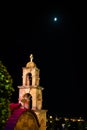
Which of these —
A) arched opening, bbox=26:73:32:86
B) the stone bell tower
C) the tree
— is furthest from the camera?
arched opening, bbox=26:73:32:86

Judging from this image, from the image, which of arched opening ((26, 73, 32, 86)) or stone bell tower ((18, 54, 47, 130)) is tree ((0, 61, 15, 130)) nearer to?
stone bell tower ((18, 54, 47, 130))

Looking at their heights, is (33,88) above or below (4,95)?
above

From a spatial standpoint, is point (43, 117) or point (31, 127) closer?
point (31, 127)

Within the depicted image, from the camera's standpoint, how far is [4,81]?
13406mm

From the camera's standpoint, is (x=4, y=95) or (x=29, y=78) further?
(x=29, y=78)

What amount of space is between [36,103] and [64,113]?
27374mm

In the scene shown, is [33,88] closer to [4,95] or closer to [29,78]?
[29,78]

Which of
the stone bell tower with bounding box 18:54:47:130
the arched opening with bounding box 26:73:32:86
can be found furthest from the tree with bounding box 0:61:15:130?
the arched opening with bounding box 26:73:32:86

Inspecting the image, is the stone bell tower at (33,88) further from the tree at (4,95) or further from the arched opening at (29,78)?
the tree at (4,95)

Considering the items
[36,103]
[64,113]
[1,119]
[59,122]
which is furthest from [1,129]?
[64,113]

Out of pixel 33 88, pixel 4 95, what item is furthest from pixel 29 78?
pixel 4 95

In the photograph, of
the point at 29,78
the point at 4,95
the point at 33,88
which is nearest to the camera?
the point at 4,95

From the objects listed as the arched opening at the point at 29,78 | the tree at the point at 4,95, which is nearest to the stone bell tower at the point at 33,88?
the arched opening at the point at 29,78

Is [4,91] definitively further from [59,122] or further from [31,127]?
[59,122]
